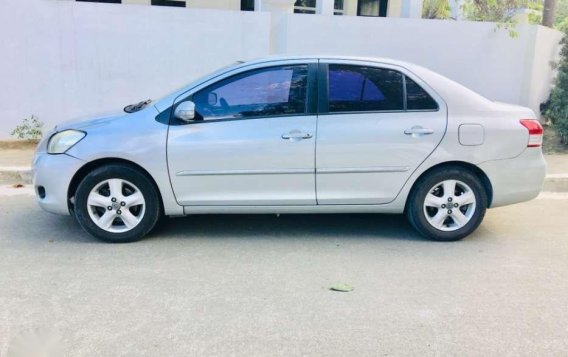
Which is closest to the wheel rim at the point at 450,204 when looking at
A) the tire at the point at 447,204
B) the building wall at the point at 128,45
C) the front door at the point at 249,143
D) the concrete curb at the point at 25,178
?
the tire at the point at 447,204

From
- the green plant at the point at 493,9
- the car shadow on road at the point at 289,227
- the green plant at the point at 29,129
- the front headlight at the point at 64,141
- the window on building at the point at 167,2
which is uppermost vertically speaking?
the green plant at the point at 493,9

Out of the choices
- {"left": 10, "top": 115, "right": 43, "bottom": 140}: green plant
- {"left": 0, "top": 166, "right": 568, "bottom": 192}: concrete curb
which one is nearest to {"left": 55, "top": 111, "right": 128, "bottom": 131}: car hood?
{"left": 0, "top": 166, "right": 568, "bottom": 192}: concrete curb

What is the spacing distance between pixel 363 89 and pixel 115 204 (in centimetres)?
248

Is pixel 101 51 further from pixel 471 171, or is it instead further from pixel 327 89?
pixel 471 171

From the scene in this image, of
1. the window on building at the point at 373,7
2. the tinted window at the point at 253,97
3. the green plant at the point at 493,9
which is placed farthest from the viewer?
the window on building at the point at 373,7

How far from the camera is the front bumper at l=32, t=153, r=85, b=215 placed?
4.65 meters

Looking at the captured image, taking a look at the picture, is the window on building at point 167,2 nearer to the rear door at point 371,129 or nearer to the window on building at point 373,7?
the window on building at point 373,7

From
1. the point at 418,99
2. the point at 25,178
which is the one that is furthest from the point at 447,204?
the point at 25,178

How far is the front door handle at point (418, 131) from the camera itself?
187 inches

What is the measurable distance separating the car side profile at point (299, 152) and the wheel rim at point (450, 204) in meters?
0.01

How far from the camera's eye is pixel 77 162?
464cm

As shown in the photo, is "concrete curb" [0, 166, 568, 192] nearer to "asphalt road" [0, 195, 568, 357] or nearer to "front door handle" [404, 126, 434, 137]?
"asphalt road" [0, 195, 568, 357]

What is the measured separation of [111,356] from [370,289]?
1.89 metres

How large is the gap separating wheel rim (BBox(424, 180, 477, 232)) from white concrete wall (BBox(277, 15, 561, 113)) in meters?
4.96
